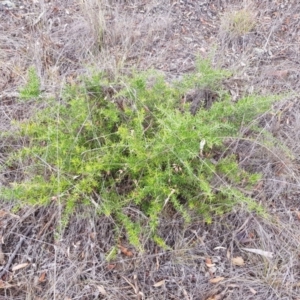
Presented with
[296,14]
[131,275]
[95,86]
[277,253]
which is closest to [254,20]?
[296,14]

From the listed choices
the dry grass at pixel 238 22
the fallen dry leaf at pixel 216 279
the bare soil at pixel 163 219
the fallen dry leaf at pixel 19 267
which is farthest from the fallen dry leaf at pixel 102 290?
the dry grass at pixel 238 22

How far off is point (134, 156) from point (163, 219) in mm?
375

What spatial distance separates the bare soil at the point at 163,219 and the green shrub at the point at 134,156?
0.38ft

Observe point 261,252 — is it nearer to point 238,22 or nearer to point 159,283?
point 159,283

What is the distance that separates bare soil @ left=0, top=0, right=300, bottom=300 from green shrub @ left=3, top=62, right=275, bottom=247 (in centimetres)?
11

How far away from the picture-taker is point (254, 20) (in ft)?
9.11

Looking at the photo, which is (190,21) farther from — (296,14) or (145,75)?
(145,75)

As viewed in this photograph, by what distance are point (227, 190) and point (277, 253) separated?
0.43 meters

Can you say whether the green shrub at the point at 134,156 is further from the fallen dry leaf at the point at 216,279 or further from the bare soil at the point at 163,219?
the fallen dry leaf at the point at 216,279

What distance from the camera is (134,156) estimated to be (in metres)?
1.71

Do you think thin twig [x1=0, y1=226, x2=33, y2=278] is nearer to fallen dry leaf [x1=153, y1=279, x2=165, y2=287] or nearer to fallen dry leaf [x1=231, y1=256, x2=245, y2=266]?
fallen dry leaf [x1=153, y1=279, x2=165, y2=287]

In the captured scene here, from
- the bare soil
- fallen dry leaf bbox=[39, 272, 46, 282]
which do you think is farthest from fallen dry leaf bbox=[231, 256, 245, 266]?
fallen dry leaf bbox=[39, 272, 46, 282]

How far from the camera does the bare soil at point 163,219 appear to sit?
1736mm

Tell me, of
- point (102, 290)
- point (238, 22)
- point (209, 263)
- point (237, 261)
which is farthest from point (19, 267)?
point (238, 22)
